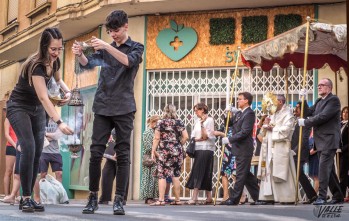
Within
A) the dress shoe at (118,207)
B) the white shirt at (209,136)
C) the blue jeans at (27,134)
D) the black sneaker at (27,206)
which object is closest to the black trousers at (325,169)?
the white shirt at (209,136)

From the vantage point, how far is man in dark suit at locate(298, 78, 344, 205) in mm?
A: 12250

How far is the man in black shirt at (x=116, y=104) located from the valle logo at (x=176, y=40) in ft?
34.5

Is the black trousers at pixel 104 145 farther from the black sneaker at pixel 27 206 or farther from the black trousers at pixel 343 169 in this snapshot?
the black trousers at pixel 343 169

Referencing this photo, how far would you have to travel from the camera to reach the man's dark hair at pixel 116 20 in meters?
8.29

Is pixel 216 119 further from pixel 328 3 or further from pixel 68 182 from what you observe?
pixel 68 182

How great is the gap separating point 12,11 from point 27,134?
63.0ft

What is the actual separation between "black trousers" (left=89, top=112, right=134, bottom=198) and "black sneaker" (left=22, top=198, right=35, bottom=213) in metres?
0.65

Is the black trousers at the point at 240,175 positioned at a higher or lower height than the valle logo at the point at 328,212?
higher

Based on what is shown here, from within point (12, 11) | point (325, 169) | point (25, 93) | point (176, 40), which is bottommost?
point (325, 169)

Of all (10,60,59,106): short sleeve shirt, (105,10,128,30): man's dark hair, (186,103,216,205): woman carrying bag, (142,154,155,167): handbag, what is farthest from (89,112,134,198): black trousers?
(142,154,155,167): handbag

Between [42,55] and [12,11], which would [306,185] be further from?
[12,11]

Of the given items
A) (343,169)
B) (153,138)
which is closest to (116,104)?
(153,138)

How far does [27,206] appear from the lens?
849 centimetres

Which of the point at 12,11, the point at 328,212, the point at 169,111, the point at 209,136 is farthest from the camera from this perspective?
the point at 12,11
